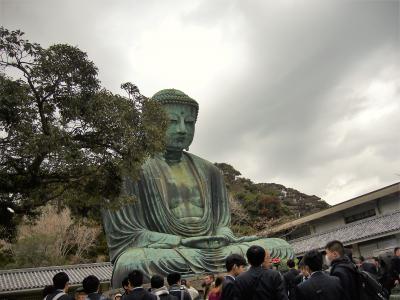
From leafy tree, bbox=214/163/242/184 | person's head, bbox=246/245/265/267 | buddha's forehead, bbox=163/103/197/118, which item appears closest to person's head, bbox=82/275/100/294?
person's head, bbox=246/245/265/267

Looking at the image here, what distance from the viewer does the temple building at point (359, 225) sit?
19438 millimetres

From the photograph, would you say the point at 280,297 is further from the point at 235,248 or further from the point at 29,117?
the point at 235,248

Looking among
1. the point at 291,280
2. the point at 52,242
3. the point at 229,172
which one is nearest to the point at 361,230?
the point at 52,242

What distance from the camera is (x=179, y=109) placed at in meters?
11.0

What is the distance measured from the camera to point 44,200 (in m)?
6.29

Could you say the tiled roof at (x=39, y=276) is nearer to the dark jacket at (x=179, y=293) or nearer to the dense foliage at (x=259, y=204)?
the dense foliage at (x=259, y=204)

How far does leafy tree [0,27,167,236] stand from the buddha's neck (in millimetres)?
4336

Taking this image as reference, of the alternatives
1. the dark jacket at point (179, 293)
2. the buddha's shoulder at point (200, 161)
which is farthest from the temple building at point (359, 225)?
the dark jacket at point (179, 293)

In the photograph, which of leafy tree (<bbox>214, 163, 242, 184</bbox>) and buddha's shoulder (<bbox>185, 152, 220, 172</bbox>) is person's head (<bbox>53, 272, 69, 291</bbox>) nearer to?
buddha's shoulder (<bbox>185, 152, 220, 172</bbox>)

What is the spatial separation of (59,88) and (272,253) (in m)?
5.41

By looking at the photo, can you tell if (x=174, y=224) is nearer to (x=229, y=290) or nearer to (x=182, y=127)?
(x=182, y=127)

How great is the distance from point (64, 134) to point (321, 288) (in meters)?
3.77

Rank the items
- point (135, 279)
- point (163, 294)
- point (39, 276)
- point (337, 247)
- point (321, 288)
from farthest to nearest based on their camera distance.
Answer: point (39, 276) → point (163, 294) → point (135, 279) → point (337, 247) → point (321, 288)

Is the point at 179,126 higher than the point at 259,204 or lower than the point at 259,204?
lower
